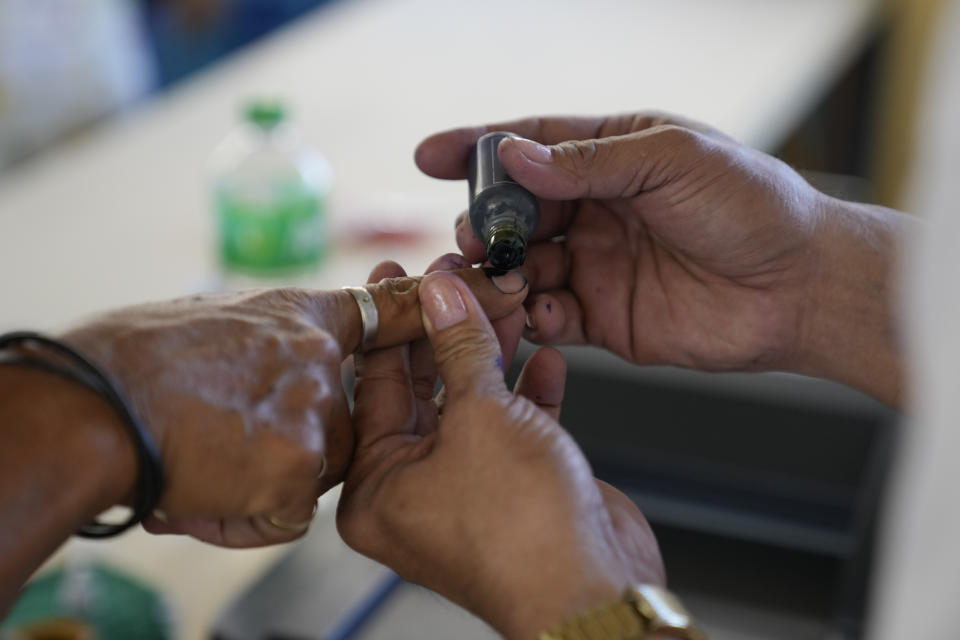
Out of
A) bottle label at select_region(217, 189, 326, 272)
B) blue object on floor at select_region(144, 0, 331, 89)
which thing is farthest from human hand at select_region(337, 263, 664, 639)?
blue object on floor at select_region(144, 0, 331, 89)

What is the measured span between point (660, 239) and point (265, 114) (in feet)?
2.56

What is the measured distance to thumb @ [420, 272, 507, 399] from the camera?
0.85m

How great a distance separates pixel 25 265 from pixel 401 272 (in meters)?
0.99

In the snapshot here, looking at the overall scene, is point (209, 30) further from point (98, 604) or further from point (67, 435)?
point (67, 435)

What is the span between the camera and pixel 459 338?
0.88 metres

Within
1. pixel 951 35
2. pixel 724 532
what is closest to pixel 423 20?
pixel 724 532

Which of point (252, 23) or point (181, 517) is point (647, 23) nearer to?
point (252, 23)

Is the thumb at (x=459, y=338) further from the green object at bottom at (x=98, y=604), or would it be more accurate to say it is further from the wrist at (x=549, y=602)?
the green object at bottom at (x=98, y=604)

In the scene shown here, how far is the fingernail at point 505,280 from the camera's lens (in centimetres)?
97

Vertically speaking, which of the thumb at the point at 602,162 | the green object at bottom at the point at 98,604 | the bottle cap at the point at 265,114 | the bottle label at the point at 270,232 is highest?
the thumb at the point at 602,162

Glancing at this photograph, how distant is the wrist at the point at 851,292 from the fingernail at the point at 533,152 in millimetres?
325

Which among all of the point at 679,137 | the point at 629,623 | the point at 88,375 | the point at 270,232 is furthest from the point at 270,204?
the point at 629,623

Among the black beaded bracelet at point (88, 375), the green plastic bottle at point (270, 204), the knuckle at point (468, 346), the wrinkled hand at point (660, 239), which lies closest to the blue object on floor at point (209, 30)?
the green plastic bottle at point (270, 204)

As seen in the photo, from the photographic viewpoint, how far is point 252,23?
411 cm
